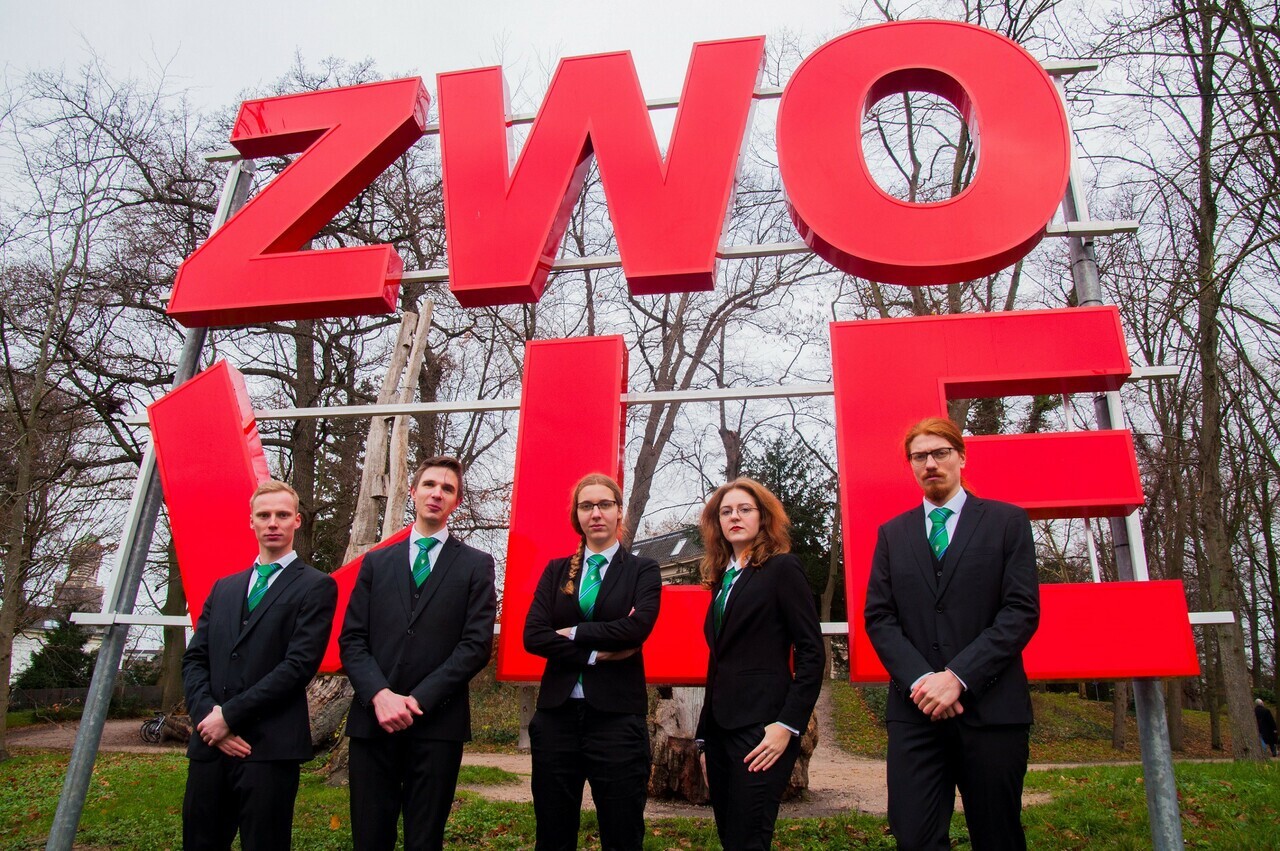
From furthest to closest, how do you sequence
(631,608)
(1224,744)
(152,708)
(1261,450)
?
(152,708) → (1224,744) → (1261,450) → (631,608)

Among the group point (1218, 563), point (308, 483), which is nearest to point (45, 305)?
point (308, 483)

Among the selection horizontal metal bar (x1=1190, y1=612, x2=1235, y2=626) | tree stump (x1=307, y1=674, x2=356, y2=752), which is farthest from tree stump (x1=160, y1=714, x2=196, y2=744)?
horizontal metal bar (x1=1190, y1=612, x2=1235, y2=626)

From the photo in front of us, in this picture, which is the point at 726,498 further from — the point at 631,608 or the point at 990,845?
the point at 990,845

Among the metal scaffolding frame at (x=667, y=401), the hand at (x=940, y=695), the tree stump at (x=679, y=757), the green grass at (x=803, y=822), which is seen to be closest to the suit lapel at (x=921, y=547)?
the hand at (x=940, y=695)

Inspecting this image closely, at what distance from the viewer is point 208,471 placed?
4.97m

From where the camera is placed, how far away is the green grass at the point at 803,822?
5234mm

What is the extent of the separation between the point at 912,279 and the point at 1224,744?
21416 millimetres

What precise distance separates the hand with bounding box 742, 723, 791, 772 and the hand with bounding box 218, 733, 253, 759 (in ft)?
6.26

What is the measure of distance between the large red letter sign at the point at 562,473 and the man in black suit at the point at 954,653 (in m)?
1.37

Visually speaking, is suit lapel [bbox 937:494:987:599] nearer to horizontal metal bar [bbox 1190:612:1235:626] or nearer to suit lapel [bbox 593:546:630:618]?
suit lapel [bbox 593:546:630:618]

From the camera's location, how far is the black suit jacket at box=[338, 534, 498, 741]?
10.5ft

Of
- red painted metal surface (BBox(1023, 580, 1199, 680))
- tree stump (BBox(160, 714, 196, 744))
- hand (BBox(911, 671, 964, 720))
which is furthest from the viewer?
tree stump (BBox(160, 714, 196, 744))

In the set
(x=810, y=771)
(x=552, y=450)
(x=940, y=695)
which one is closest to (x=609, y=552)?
(x=552, y=450)

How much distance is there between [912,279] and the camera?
4.61 m
